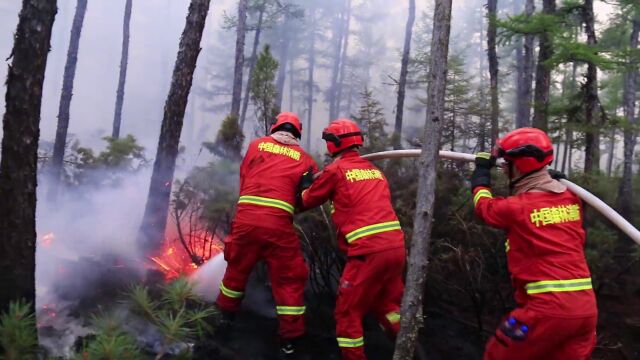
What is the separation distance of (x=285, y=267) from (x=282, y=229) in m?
0.40

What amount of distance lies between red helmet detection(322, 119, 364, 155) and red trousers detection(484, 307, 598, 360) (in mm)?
Answer: 2280

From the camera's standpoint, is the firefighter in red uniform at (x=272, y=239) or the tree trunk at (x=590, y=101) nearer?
the firefighter in red uniform at (x=272, y=239)

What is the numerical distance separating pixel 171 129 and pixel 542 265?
596 cm

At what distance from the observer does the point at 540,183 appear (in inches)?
137

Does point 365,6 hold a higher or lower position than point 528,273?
higher

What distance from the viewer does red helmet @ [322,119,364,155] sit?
472cm

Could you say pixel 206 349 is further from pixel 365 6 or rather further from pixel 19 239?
pixel 365 6

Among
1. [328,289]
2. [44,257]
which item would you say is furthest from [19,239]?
[328,289]

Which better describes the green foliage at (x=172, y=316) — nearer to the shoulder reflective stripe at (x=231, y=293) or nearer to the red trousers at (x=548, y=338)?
the shoulder reflective stripe at (x=231, y=293)

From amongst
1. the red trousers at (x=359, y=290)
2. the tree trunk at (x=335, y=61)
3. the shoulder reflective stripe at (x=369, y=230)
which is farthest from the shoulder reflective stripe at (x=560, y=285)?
the tree trunk at (x=335, y=61)

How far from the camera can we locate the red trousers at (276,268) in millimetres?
4605

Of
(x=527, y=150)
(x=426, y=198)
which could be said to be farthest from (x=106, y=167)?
(x=527, y=150)

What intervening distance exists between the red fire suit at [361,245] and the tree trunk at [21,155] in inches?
101

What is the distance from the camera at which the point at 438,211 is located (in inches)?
266
